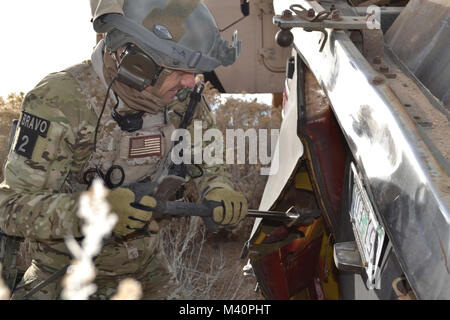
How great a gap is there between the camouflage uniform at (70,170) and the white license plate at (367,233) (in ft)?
2.54

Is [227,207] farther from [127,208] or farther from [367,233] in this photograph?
[367,233]

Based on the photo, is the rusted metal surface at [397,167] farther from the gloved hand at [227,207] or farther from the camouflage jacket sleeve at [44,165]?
the camouflage jacket sleeve at [44,165]

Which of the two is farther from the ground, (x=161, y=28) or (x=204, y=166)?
(x=161, y=28)

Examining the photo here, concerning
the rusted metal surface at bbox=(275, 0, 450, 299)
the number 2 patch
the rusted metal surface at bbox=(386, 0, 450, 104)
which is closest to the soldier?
the number 2 patch

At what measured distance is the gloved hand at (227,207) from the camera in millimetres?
2283

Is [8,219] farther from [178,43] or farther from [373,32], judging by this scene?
[373,32]

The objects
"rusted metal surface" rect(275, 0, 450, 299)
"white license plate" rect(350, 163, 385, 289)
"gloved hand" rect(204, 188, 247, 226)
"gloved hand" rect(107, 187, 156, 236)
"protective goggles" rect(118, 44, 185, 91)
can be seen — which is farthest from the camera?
"gloved hand" rect(204, 188, 247, 226)

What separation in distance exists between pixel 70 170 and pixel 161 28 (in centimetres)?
76

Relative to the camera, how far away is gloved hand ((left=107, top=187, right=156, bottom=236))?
6.29 feet

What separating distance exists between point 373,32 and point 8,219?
1.62 m

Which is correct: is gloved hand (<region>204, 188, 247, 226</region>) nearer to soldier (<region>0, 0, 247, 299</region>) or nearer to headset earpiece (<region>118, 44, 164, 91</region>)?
soldier (<region>0, 0, 247, 299</region>)

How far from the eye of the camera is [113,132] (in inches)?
89.7

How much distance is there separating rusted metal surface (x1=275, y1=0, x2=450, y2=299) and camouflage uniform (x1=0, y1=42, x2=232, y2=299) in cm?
86

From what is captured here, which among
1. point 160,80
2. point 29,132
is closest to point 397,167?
point 160,80
